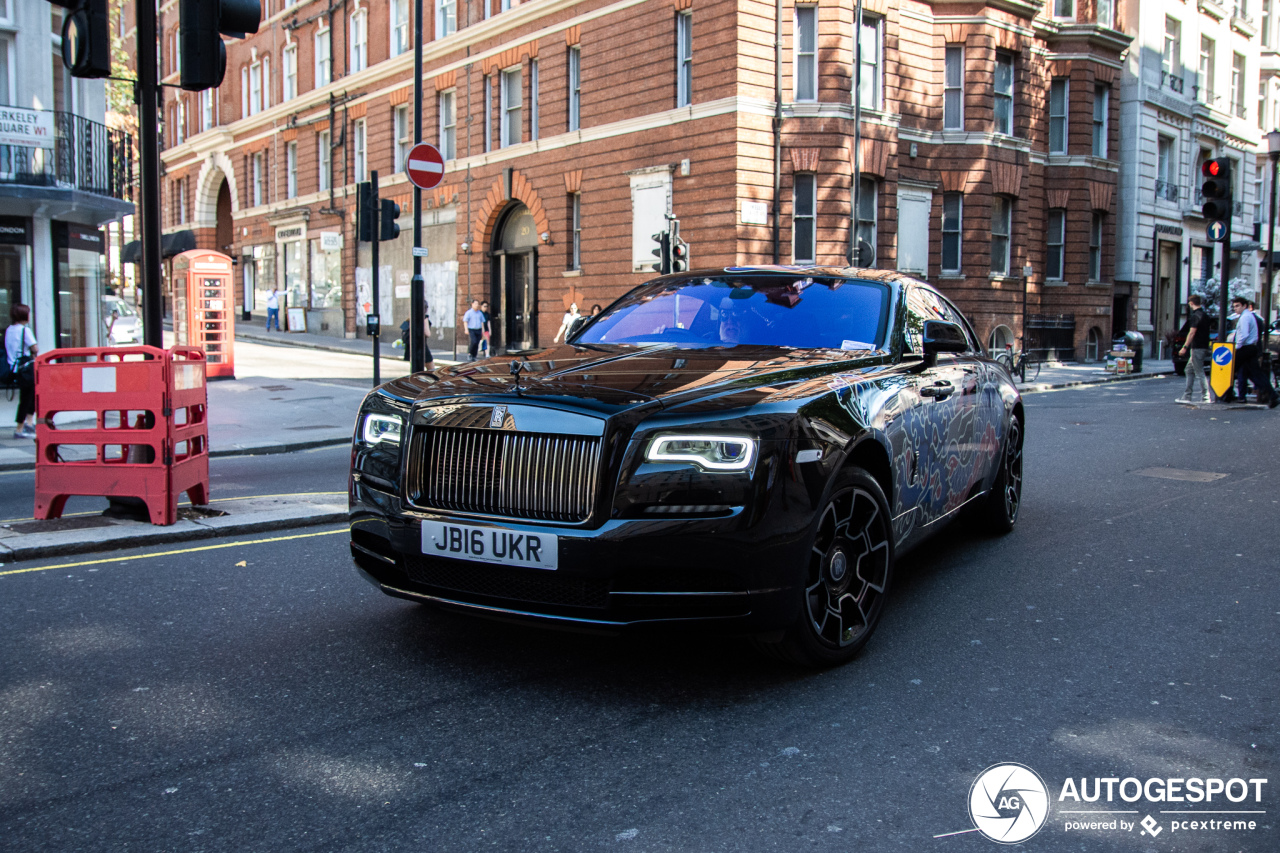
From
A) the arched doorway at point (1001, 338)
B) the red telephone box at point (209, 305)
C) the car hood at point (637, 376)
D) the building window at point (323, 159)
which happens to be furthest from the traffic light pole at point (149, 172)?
the building window at point (323, 159)

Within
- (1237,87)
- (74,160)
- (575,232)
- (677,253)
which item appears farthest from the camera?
(1237,87)

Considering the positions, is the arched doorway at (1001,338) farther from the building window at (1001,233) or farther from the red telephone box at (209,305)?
the red telephone box at (209,305)

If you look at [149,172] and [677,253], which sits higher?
[677,253]

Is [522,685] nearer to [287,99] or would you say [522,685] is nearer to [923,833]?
[923,833]

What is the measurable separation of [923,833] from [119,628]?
351 centimetres

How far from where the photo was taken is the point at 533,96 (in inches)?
1196

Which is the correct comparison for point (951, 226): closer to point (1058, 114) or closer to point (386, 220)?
point (1058, 114)

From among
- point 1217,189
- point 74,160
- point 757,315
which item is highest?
point 74,160

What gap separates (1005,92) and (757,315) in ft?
90.8

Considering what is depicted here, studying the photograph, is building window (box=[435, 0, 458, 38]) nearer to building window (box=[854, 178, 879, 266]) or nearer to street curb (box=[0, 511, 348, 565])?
building window (box=[854, 178, 879, 266])

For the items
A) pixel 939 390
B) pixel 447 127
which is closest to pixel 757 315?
pixel 939 390

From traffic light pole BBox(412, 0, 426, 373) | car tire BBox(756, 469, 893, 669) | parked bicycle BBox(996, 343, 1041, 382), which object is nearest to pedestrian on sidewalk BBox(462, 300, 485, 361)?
traffic light pole BBox(412, 0, 426, 373)

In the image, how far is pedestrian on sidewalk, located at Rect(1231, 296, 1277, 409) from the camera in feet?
54.8

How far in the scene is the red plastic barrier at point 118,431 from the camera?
6.67 metres
